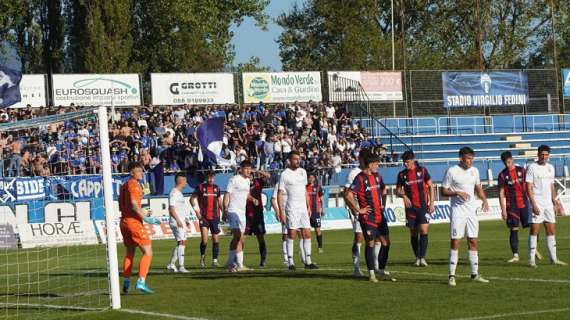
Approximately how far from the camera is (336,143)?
47.6m

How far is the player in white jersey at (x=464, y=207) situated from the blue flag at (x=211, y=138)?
23.7 metres

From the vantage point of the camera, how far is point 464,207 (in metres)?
17.7

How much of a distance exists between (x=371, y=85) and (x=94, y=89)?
1480cm

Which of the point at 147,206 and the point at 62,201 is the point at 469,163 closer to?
the point at 62,201

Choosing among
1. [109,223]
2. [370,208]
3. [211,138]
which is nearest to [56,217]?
[211,138]

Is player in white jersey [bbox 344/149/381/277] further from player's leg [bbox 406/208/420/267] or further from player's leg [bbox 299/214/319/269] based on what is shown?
player's leg [bbox 406/208/420/267]

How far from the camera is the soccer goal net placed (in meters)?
17.0

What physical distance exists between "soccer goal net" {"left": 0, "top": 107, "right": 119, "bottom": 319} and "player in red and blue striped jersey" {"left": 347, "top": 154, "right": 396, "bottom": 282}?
14.5 ft

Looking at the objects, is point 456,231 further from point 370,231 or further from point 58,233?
point 58,233

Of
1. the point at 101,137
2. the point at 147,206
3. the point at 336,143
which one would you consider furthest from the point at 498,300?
the point at 336,143

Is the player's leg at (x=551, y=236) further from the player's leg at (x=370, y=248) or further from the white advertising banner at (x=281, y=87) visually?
the white advertising banner at (x=281, y=87)

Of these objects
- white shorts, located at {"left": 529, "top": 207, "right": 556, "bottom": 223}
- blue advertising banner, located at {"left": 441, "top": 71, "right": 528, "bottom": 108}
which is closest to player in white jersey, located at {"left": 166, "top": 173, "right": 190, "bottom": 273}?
white shorts, located at {"left": 529, "top": 207, "right": 556, "bottom": 223}

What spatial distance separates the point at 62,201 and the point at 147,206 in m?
4.83

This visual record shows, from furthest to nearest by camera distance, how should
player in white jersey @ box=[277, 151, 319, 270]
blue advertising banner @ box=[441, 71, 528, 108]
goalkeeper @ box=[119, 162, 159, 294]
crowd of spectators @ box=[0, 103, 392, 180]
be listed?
blue advertising banner @ box=[441, 71, 528, 108], crowd of spectators @ box=[0, 103, 392, 180], player in white jersey @ box=[277, 151, 319, 270], goalkeeper @ box=[119, 162, 159, 294]
